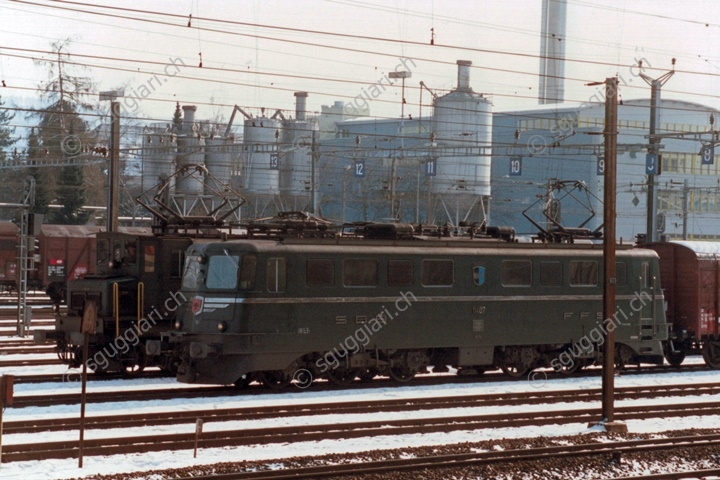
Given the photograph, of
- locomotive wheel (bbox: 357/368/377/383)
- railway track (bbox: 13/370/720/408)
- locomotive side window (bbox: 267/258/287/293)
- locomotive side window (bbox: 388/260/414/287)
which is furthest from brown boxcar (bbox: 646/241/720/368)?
locomotive side window (bbox: 267/258/287/293)

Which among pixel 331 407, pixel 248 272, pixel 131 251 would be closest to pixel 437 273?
pixel 248 272

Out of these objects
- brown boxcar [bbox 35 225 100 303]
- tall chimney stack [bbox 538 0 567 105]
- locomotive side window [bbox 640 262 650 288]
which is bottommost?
brown boxcar [bbox 35 225 100 303]

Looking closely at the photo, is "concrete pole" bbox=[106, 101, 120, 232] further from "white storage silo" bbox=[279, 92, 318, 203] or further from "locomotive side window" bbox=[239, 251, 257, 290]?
"white storage silo" bbox=[279, 92, 318, 203]

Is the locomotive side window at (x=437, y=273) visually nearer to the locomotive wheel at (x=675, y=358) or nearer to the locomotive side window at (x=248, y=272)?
the locomotive side window at (x=248, y=272)

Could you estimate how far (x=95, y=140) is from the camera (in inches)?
2702

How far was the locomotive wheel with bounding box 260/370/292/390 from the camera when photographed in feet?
70.5

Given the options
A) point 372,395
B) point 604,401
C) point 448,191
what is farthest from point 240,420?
point 448,191

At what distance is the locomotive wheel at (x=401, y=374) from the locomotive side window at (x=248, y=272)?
4.23 m

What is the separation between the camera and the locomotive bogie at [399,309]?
67.7ft

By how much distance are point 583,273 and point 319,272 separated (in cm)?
722

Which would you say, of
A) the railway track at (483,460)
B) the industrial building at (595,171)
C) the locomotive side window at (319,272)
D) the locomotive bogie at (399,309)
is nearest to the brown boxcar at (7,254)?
the locomotive bogie at (399,309)

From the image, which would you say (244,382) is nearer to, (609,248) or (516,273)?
(516,273)

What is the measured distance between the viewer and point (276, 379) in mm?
21641

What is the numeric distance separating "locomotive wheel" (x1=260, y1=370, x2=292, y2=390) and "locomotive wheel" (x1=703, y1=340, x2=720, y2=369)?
12887 millimetres
